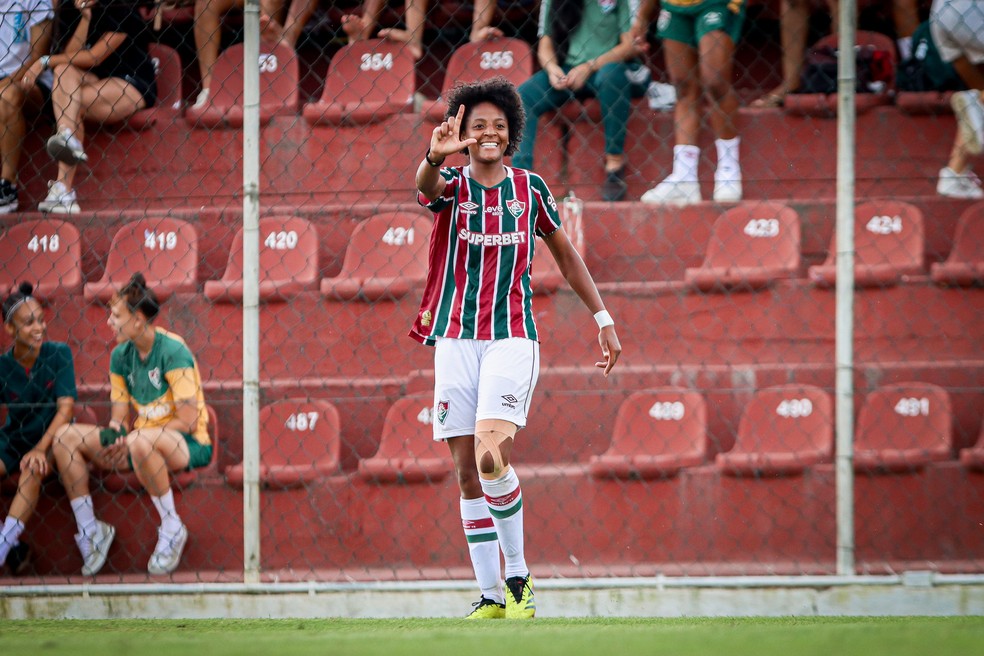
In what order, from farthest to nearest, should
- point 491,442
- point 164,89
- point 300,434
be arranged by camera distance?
1. point 164,89
2. point 300,434
3. point 491,442

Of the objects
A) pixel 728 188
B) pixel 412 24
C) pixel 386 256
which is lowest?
pixel 386 256

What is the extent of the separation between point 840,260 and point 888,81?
2077mm

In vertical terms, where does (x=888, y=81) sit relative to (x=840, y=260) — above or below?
above

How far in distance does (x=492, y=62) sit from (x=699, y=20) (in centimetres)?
122

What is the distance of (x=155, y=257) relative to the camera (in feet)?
18.1

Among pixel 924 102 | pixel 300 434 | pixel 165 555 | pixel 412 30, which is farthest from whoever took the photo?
pixel 412 30

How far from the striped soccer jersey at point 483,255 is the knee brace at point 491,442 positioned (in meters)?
0.29

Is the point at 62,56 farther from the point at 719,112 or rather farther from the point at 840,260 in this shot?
the point at 840,260

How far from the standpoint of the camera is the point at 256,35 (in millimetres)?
4387

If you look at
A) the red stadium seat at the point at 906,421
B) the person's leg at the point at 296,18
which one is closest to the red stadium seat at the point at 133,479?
the person's leg at the point at 296,18

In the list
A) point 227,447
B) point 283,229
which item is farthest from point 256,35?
point 227,447

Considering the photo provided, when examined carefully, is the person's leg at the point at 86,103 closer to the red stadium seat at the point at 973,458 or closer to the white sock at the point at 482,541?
the white sock at the point at 482,541

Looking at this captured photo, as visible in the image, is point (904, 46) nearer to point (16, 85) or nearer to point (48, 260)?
point (48, 260)

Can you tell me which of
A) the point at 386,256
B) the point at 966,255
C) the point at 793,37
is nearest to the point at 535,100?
the point at 386,256
